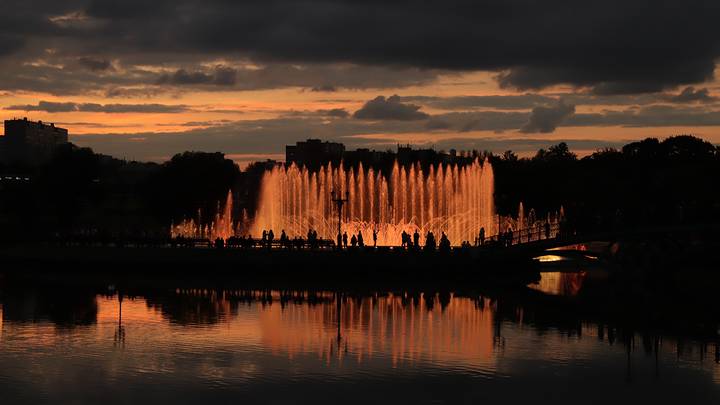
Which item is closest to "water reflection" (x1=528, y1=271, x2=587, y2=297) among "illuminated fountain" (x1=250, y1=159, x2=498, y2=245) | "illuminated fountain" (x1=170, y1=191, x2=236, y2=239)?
"illuminated fountain" (x1=250, y1=159, x2=498, y2=245)

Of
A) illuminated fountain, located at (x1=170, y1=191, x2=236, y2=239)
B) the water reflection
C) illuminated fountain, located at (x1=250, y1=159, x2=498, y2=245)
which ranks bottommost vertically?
the water reflection

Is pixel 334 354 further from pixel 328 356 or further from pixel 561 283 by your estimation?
pixel 561 283

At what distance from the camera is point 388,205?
87750mm

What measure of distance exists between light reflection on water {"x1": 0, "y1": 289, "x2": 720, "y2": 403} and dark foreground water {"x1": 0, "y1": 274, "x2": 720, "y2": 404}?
0.06 meters

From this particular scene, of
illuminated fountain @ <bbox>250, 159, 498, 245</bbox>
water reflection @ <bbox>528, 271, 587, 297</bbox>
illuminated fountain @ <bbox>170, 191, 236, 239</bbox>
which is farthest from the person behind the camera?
illuminated fountain @ <bbox>170, 191, 236, 239</bbox>

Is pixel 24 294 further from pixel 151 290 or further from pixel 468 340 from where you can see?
pixel 468 340

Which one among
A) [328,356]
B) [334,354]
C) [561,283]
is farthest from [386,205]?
[328,356]

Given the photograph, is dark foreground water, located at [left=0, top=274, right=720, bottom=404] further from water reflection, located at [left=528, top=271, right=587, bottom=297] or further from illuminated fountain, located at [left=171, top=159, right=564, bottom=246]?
illuminated fountain, located at [left=171, top=159, right=564, bottom=246]

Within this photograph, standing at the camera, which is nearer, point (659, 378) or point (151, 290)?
point (659, 378)

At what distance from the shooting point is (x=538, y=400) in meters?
29.9

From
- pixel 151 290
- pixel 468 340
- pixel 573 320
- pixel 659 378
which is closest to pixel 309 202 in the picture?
pixel 151 290

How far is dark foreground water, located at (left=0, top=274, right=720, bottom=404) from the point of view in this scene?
30594 mm

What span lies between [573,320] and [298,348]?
16.0m

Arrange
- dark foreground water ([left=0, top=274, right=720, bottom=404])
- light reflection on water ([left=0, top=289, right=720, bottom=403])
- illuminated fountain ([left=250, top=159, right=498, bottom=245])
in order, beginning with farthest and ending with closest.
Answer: illuminated fountain ([left=250, top=159, right=498, bottom=245]) < light reflection on water ([left=0, top=289, right=720, bottom=403]) < dark foreground water ([left=0, top=274, right=720, bottom=404])
